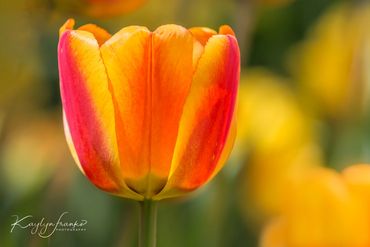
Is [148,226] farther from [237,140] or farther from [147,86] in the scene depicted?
[237,140]

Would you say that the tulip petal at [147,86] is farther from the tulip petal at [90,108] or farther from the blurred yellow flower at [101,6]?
the blurred yellow flower at [101,6]

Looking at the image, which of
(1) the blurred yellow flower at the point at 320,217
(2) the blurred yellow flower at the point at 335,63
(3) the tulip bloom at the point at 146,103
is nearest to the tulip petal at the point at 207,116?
(3) the tulip bloom at the point at 146,103

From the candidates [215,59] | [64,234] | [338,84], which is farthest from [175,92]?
[338,84]

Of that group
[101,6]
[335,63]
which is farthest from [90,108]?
[335,63]

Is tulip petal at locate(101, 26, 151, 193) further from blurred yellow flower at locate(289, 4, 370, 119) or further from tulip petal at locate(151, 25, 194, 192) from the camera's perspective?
blurred yellow flower at locate(289, 4, 370, 119)

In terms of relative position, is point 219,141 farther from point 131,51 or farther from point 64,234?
point 64,234
